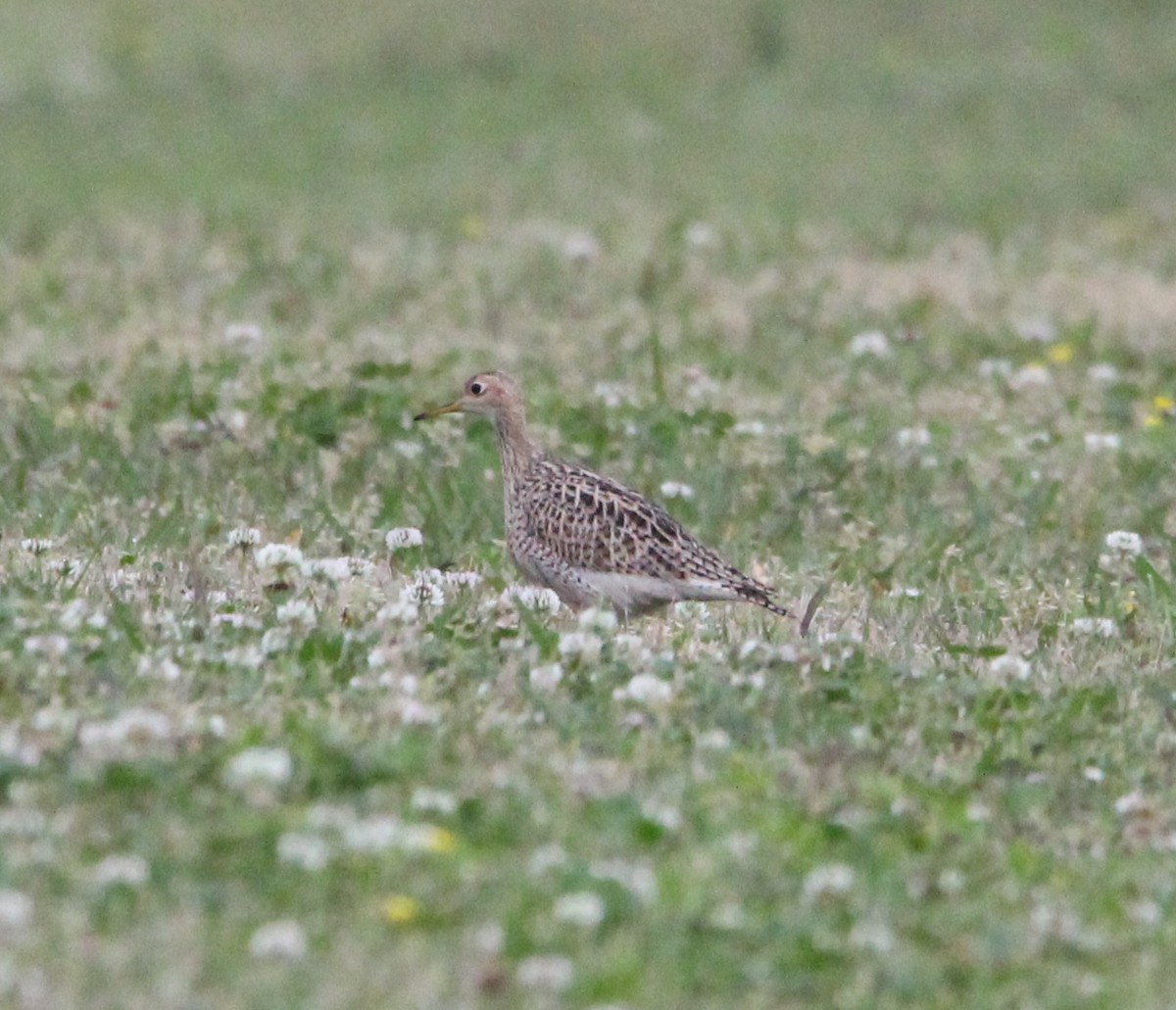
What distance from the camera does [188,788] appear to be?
19.1 feet

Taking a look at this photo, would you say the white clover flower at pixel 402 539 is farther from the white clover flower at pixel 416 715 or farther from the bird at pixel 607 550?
the white clover flower at pixel 416 715

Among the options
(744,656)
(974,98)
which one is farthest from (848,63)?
(744,656)

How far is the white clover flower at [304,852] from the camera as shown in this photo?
5.36m

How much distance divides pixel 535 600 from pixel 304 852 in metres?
2.81

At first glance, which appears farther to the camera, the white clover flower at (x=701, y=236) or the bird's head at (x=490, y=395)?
the white clover flower at (x=701, y=236)

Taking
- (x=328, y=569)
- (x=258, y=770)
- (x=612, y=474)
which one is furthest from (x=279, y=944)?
(x=612, y=474)

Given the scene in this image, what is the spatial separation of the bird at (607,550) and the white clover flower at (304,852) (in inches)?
113

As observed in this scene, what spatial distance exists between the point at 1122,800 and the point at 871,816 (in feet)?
2.40

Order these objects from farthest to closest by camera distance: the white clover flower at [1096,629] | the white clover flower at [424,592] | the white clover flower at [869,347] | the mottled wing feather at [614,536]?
the white clover flower at [869,347] < the mottled wing feather at [614,536] < the white clover flower at [1096,629] < the white clover flower at [424,592]

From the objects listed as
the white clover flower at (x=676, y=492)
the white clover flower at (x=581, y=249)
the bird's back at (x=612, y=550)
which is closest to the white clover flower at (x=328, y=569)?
the bird's back at (x=612, y=550)

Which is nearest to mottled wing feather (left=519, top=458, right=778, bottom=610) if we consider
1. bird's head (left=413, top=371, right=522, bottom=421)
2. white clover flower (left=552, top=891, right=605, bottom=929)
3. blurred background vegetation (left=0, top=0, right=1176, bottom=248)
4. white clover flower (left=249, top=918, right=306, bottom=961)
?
bird's head (left=413, top=371, right=522, bottom=421)

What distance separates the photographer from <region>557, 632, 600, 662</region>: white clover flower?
7.12 metres

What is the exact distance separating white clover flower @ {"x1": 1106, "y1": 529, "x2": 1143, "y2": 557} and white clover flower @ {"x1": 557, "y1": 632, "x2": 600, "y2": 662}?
266 cm

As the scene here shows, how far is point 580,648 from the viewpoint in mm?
7141
